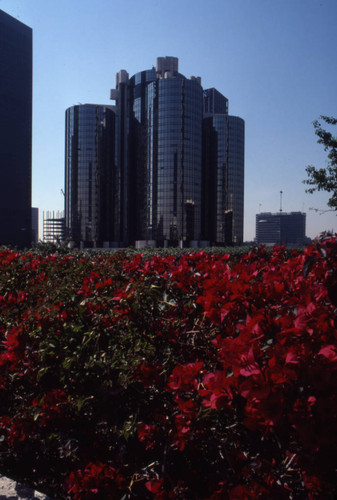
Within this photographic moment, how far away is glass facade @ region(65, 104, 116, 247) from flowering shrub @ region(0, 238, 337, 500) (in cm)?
9885

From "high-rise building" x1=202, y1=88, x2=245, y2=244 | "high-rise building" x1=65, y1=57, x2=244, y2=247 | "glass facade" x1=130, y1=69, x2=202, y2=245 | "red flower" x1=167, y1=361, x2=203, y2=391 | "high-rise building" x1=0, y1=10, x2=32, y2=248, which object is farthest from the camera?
"high-rise building" x1=0, y1=10, x2=32, y2=248

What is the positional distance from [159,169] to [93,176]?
67.1 feet

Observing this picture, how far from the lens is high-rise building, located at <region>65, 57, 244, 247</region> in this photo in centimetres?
9062

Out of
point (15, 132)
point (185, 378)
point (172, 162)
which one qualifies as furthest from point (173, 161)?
point (185, 378)

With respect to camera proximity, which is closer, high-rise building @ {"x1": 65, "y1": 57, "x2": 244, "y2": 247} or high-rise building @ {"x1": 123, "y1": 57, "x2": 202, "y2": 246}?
high-rise building @ {"x1": 123, "y1": 57, "x2": 202, "y2": 246}

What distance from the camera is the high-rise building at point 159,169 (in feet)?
297

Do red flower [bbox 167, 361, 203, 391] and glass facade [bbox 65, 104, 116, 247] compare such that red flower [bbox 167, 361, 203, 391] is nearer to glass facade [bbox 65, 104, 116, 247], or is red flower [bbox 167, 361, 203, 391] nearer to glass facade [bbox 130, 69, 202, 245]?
glass facade [bbox 130, 69, 202, 245]

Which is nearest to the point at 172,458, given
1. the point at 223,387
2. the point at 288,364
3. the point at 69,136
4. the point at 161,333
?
the point at 161,333

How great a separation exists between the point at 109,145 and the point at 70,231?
24.8 meters

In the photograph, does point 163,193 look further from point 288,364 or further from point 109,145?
point 288,364

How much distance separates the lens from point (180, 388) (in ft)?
5.70

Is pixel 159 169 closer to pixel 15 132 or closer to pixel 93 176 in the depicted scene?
pixel 93 176

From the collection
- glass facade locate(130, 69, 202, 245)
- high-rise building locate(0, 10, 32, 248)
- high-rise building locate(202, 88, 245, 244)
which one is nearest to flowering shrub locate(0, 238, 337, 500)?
glass facade locate(130, 69, 202, 245)

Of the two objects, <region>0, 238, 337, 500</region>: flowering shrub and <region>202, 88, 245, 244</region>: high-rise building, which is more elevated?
<region>202, 88, 245, 244</region>: high-rise building
